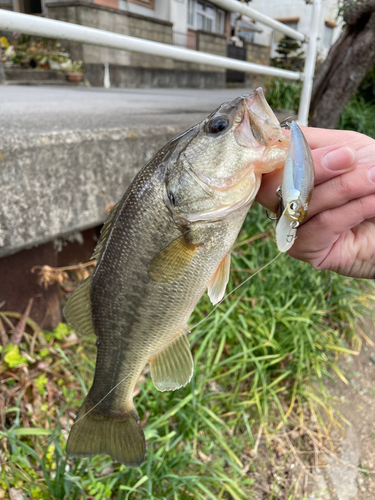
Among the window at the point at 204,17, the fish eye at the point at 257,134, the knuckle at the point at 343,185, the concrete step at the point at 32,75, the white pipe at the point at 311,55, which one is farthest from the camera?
the window at the point at 204,17

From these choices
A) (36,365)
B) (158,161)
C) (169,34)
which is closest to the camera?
(158,161)

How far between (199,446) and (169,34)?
14335 mm

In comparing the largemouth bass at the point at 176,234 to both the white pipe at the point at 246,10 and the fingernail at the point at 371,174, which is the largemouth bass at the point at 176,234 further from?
the white pipe at the point at 246,10

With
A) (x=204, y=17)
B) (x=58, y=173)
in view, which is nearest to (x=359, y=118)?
(x=58, y=173)

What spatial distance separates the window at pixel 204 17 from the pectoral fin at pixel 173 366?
16834 mm

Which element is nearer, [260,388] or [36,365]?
[36,365]

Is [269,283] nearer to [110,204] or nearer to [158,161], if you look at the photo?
[110,204]

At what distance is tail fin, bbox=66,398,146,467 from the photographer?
1.14 metres

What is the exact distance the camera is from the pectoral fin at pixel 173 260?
3.17 ft

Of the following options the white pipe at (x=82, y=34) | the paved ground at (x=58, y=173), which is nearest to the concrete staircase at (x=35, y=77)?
the white pipe at (x=82, y=34)

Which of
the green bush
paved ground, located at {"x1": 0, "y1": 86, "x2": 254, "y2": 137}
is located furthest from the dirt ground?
the green bush

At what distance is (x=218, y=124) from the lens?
38.2 inches

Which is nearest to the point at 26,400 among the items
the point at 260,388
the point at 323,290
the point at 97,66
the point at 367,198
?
the point at 260,388

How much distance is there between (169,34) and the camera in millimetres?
13625
